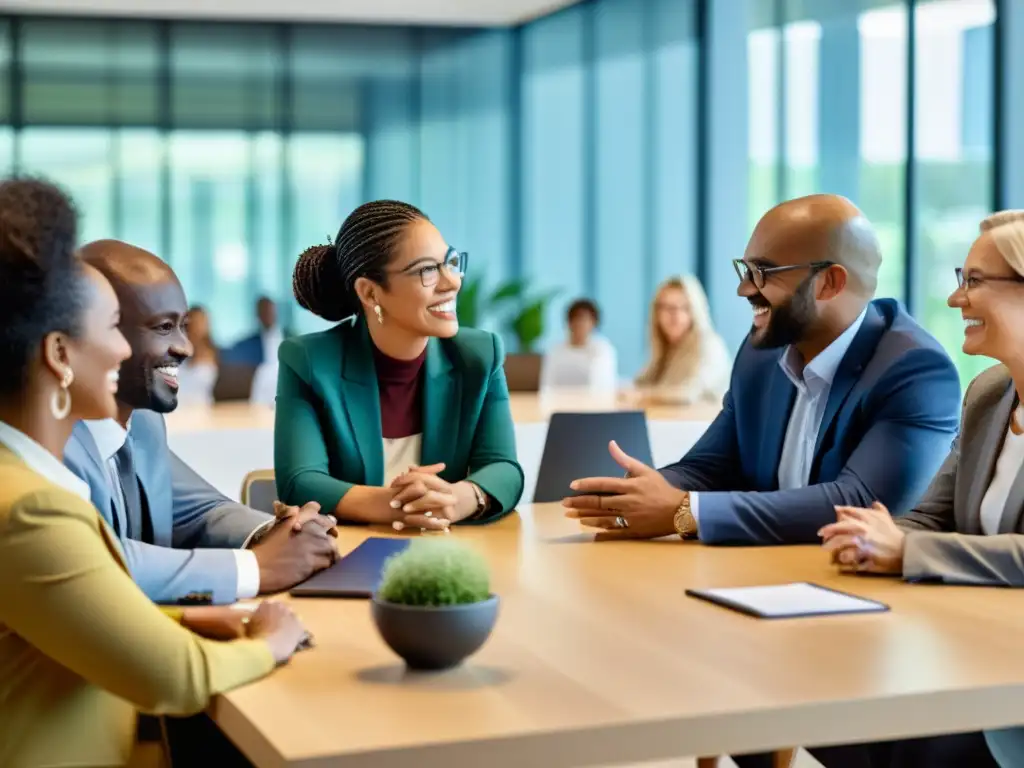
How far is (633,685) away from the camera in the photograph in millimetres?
1523

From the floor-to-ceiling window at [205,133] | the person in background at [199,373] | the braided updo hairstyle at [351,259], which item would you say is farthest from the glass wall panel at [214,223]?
the braided updo hairstyle at [351,259]

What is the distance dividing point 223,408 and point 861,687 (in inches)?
210

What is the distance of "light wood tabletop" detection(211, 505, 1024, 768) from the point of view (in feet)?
4.46

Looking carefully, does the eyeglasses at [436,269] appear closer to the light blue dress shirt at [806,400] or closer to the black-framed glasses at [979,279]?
the light blue dress shirt at [806,400]

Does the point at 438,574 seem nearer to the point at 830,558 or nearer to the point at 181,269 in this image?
the point at 830,558

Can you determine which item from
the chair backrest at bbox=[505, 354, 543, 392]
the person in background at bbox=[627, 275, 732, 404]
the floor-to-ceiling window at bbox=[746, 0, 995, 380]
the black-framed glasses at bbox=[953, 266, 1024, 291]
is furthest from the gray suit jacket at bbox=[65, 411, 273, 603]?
the floor-to-ceiling window at bbox=[746, 0, 995, 380]

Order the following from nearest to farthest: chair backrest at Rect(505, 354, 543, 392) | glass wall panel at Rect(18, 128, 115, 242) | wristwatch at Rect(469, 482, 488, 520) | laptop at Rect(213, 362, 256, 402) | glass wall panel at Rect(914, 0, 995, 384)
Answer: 1. wristwatch at Rect(469, 482, 488, 520)
2. glass wall panel at Rect(914, 0, 995, 384)
3. laptop at Rect(213, 362, 256, 402)
4. chair backrest at Rect(505, 354, 543, 392)
5. glass wall panel at Rect(18, 128, 115, 242)

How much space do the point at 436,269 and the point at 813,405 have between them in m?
0.90

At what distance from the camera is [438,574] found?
1.56 metres

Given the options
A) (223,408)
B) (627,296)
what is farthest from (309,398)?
(627,296)

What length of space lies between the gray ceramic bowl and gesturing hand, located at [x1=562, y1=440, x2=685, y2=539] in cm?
96

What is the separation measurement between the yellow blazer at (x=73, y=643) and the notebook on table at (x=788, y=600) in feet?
2.37

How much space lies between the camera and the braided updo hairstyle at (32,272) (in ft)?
5.05

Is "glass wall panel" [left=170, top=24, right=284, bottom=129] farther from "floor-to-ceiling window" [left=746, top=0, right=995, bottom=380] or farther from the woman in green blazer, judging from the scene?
the woman in green blazer
